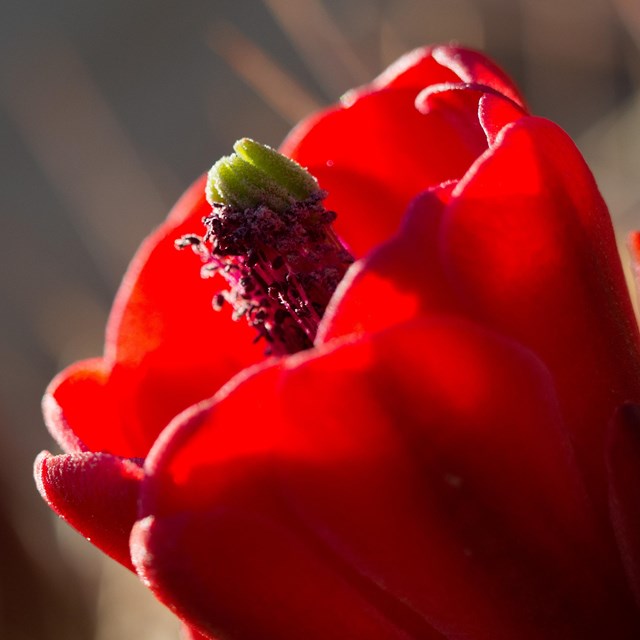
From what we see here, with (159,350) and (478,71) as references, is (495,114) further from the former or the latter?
(159,350)

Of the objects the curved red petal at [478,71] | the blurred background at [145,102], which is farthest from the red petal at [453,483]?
the blurred background at [145,102]

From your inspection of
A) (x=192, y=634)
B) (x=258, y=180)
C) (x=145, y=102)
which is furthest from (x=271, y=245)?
(x=145, y=102)

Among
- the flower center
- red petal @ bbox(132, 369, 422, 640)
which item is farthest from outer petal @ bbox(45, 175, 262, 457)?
red petal @ bbox(132, 369, 422, 640)

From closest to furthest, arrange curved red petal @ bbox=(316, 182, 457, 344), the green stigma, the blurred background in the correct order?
1. curved red petal @ bbox=(316, 182, 457, 344)
2. the green stigma
3. the blurred background

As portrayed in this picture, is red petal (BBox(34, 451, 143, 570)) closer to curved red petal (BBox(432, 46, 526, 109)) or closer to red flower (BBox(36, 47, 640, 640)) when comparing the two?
red flower (BBox(36, 47, 640, 640))

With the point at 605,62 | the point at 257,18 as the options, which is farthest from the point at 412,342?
the point at 257,18

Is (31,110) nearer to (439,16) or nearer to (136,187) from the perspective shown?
(136,187)
